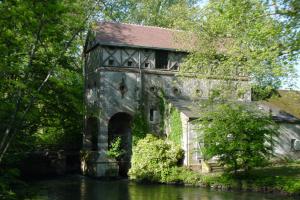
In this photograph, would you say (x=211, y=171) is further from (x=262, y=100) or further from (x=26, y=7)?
(x=26, y=7)

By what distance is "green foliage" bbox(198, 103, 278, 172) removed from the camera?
24.6 m

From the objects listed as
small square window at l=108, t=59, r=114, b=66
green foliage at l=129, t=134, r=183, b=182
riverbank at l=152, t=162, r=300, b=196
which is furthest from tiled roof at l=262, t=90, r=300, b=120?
small square window at l=108, t=59, r=114, b=66

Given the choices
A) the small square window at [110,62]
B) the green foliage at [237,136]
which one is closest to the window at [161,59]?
the small square window at [110,62]

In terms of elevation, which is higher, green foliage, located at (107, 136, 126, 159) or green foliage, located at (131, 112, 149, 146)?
green foliage, located at (131, 112, 149, 146)

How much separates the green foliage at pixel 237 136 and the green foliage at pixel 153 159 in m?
3.45

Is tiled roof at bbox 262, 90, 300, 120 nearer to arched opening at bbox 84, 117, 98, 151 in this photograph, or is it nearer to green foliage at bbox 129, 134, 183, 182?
green foliage at bbox 129, 134, 183, 182

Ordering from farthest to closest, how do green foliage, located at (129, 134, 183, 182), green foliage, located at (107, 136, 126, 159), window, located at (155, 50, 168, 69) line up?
window, located at (155, 50, 168, 69) < green foliage, located at (107, 136, 126, 159) < green foliage, located at (129, 134, 183, 182)

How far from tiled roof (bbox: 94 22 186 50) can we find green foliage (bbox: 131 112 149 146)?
5.54 m

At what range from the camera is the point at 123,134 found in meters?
34.3

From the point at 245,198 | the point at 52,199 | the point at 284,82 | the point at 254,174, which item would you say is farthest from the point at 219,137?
the point at 52,199

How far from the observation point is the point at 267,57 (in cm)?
1521

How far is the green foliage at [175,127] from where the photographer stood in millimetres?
30422

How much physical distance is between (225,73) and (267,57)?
32.3ft

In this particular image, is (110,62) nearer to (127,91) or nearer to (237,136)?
(127,91)
